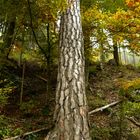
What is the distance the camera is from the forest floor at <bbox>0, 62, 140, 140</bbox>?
7379 millimetres

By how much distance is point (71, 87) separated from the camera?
5.81m

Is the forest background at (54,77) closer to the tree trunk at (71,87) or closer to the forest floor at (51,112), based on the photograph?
the forest floor at (51,112)

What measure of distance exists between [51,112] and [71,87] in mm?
3245

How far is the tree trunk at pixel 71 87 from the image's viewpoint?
17.0ft

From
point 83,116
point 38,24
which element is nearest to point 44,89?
point 38,24

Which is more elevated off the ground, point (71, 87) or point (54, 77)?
point (54, 77)

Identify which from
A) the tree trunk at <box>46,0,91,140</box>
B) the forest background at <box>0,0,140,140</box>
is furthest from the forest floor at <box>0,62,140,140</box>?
the tree trunk at <box>46,0,91,140</box>

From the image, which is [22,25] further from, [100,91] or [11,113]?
[100,91]

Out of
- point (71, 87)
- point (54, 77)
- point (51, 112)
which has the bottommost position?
point (51, 112)

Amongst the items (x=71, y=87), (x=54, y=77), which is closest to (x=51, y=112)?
(x=54, y=77)

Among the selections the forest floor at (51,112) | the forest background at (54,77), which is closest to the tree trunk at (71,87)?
the forest floor at (51,112)

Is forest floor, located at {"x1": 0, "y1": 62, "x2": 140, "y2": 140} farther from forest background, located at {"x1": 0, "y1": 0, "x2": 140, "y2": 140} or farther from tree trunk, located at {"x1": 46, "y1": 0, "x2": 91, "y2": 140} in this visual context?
tree trunk, located at {"x1": 46, "y1": 0, "x2": 91, "y2": 140}

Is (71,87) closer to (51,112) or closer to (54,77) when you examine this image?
(51,112)

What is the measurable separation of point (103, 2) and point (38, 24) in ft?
11.4
